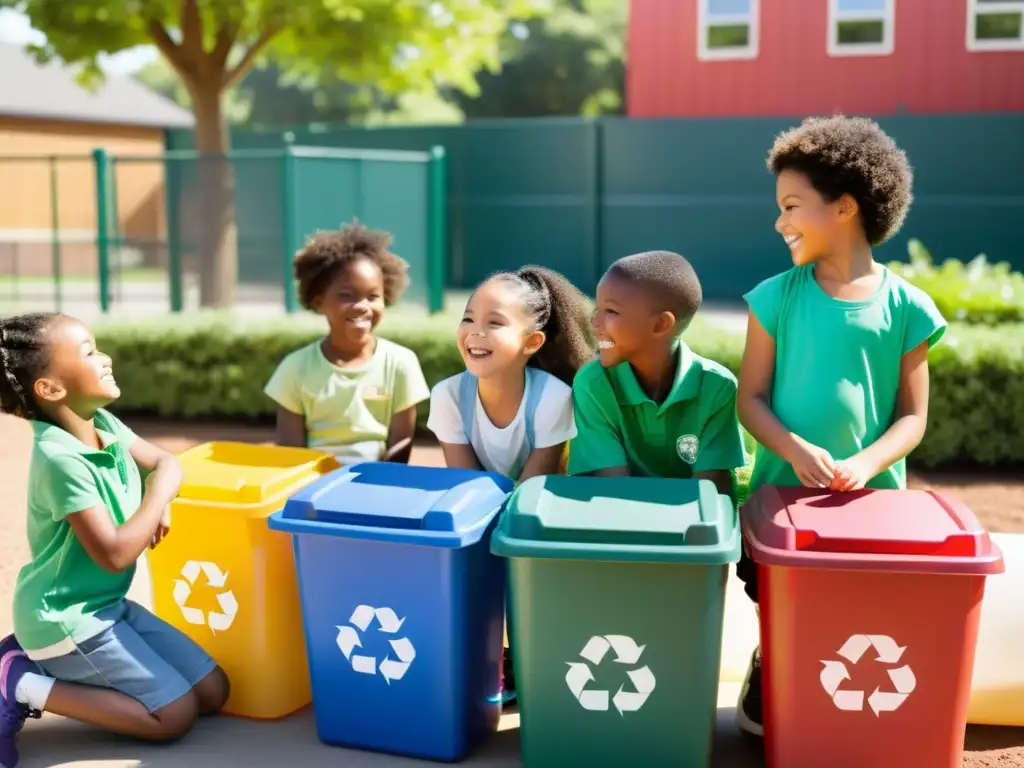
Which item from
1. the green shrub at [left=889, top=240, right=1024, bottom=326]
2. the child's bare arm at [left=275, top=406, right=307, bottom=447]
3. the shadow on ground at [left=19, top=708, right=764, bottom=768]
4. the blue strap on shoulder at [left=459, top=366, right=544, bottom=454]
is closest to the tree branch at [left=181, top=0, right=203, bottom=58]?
the green shrub at [left=889, top=240, right=1024, bottom=326]

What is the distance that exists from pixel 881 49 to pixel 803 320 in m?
15.0

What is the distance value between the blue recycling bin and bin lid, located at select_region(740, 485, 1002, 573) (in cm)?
71

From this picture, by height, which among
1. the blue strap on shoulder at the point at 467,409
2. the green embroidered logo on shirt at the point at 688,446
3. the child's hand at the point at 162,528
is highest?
the blue strap on shoulder at the point at 467,409

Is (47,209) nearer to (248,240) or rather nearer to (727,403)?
(248,240)

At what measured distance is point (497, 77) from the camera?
39.0 meters

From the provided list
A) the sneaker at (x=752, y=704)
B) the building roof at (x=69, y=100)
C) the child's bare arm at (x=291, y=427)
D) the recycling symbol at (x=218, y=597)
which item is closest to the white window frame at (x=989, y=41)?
the building roof at (x=69, y=100)

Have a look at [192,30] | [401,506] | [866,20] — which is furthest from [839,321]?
[866,20]

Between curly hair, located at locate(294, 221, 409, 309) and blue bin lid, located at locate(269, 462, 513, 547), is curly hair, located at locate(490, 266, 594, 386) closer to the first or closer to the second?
blue bin lid, located at locate(269, 462, 513, 547)

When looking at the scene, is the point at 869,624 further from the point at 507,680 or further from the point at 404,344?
the point at 404,344

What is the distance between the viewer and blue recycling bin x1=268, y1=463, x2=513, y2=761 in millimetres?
2971

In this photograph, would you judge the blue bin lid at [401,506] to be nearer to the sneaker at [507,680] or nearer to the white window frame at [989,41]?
the sneaker at [507,680]

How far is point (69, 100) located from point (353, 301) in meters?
21.4

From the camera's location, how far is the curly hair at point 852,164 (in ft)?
10.3

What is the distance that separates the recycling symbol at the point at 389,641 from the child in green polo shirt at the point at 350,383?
3.37 ft
